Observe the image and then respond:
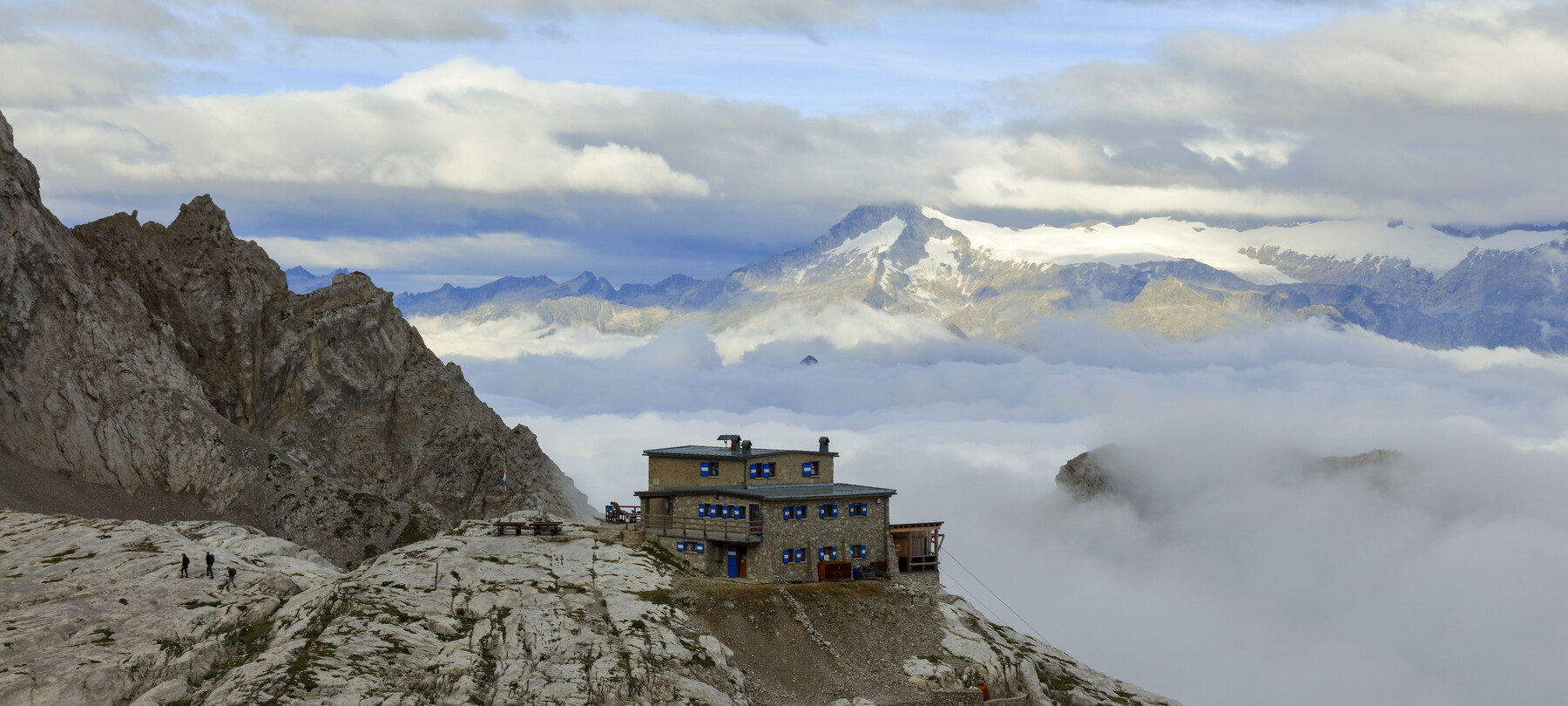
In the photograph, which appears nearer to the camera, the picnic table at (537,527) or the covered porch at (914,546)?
the covered porch at (914,546)

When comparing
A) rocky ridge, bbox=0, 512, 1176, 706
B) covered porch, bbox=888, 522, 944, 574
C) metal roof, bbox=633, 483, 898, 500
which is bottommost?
rocky ridge, bbox=0, 512, 1176, 706

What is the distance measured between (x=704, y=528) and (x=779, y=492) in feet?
20.7

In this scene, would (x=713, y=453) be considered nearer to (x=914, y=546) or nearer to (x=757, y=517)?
(x=757, y=517)

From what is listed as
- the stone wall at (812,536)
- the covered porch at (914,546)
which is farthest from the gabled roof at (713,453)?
the covered porch at (914,546)

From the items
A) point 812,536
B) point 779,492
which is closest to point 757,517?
point 779,492

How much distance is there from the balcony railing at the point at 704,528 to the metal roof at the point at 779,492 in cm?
192

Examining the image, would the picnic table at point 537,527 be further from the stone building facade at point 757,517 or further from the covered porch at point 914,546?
the covered porch at point 914,546

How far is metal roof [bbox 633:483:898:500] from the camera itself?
94438mm

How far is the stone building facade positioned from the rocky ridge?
11.7ft

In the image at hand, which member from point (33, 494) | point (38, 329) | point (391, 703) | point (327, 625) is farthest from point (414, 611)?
point (38, 329)

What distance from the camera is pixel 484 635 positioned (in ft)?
261

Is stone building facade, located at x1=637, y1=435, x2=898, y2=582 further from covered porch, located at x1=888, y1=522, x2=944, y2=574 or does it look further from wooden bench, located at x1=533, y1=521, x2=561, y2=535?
wooden bench, located at x1=533, y1=521, x2=561, y2=535

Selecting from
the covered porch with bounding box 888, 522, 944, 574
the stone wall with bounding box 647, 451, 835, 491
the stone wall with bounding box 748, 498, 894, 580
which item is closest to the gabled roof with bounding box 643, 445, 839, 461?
the stone wall with bounding box 647, 451, 835, 491

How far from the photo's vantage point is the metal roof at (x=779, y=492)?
310 ft
